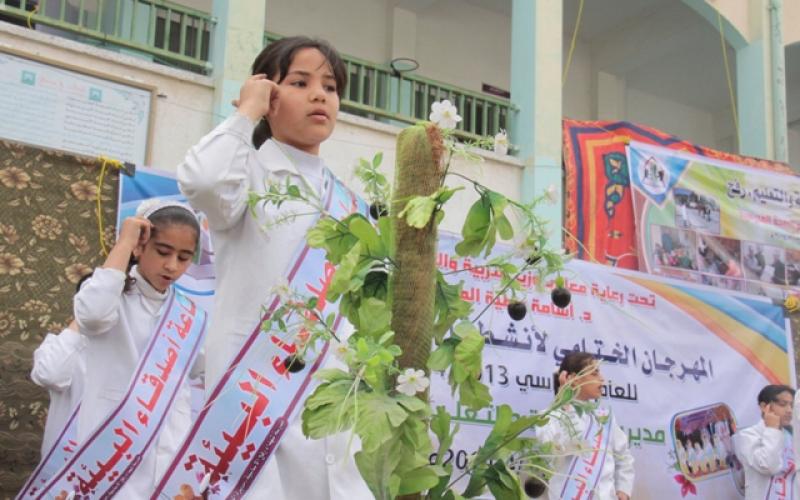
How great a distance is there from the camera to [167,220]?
263 cm

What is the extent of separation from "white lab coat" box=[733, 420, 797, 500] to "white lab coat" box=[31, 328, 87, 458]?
3754 millimetres

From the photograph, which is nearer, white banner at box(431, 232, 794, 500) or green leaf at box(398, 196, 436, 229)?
green leaf at box(398, 196, 436, 229)

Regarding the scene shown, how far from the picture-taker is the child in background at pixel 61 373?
2775 mm

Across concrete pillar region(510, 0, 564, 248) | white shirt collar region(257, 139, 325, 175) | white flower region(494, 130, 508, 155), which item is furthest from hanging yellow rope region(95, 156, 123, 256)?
concrete pillar region(510, 0, 564, 248)

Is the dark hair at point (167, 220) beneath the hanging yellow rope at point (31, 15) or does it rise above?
beneath

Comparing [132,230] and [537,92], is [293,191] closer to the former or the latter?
[132,230]

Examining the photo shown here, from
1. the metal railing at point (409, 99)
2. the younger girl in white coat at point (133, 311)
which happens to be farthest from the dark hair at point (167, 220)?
the metal railing at point (409, 99)

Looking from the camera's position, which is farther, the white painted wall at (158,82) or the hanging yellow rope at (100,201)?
the white painted wall at (158,82)

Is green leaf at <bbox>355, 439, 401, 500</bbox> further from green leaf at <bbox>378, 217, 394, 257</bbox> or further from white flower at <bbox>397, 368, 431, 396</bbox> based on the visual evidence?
green leaf at <bbox>378, 217, 394, 257</bbox>

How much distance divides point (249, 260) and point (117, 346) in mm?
1242

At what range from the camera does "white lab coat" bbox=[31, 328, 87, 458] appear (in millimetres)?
2775

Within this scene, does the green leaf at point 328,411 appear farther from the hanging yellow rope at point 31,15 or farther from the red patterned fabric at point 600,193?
the red patterned fabric at point 600,193

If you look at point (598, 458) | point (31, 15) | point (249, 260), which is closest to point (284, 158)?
point (249, 260)

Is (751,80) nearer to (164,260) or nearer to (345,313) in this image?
(164,260)
